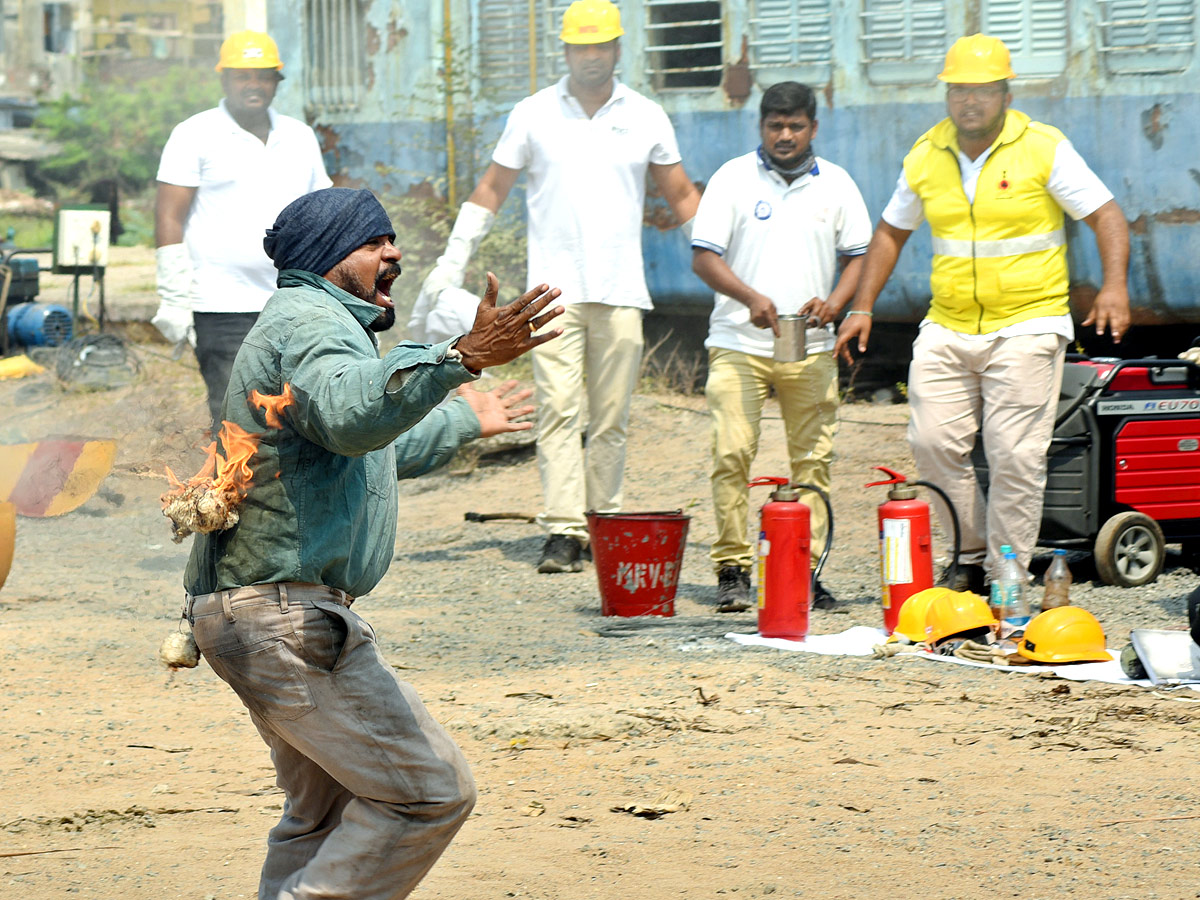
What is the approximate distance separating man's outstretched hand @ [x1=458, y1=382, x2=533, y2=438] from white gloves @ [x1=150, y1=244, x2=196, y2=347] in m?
4.56

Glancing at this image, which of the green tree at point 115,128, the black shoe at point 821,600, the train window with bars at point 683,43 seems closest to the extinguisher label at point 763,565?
the black shoe at point 821,600

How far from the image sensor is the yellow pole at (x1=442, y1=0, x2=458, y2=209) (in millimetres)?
12672

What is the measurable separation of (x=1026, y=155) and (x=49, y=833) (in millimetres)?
4624

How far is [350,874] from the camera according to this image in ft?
11.3

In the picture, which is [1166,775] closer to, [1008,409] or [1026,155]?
[1008,409]

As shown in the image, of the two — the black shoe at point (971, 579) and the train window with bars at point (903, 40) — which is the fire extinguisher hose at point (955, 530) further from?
the train window with bars at point (903, 40)

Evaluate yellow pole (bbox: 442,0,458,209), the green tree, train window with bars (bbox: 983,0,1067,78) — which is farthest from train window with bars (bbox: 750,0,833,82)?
the green tree

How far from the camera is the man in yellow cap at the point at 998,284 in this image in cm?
711

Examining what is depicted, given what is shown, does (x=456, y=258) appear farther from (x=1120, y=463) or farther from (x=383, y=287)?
(x=383, y=287)

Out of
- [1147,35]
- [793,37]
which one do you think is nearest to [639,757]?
[1147,35]

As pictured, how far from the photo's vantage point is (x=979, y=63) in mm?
7109

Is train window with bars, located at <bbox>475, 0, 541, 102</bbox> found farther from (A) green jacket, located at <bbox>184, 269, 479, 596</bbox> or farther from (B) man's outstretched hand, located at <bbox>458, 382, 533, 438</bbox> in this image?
(A) green jacket, located at <bbox>184, 269, 479, 596</bbox>

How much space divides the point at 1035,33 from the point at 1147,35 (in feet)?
2.31

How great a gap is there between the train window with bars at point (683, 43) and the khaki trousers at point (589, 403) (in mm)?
4026
